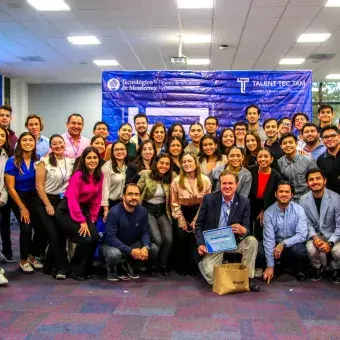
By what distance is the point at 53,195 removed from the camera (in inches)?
158

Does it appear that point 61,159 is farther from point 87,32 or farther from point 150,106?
point 87,32

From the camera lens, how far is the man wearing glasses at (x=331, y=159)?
13.1ft

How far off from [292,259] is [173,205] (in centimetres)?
121

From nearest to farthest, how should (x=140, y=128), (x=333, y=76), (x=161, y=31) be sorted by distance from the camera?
(x=140, y=128), (x=161, y=31), (x=333, y=76)

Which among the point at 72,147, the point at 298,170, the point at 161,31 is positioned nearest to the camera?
the point at 298,170

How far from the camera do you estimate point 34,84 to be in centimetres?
1409

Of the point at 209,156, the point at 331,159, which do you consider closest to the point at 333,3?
the point at 331,159

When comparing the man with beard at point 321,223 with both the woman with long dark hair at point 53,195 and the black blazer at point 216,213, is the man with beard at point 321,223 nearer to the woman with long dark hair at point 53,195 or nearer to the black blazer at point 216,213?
the black blazer at point 216,213

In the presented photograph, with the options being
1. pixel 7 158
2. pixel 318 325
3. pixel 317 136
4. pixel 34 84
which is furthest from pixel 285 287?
→ pixel 34 84

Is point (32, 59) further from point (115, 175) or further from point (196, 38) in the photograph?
point (115, 175)

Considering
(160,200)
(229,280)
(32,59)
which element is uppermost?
(32,59)

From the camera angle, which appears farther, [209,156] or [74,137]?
[74,137]

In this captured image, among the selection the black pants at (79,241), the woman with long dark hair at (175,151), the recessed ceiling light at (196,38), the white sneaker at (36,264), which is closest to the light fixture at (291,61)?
the recessed ceiling light at (196,38)

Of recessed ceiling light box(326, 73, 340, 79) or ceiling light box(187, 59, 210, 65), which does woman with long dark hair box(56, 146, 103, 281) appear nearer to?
ceiling light box(187, 59, 210, 65)
